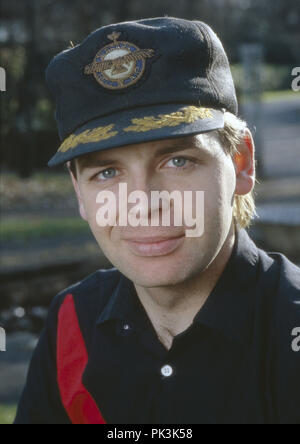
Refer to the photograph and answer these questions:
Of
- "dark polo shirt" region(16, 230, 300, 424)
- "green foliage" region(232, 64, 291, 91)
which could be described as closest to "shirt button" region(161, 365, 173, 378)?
"dark polo shirt" region(16, 230, 300, 424)

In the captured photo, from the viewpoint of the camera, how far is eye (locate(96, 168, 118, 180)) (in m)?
1.96

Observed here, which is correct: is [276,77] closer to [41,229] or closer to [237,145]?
[41,229]

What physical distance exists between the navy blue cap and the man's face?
57 mm

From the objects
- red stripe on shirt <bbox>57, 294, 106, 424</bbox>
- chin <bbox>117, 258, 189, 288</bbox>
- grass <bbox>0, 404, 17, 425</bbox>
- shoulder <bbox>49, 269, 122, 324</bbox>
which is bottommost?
grass <bbox>0, 404, 17, 425</bbox>

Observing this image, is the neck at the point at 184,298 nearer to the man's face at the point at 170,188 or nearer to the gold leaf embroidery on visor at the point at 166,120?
the man's face at the point at 170,188

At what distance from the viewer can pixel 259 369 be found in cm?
193

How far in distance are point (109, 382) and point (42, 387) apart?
0.92ft

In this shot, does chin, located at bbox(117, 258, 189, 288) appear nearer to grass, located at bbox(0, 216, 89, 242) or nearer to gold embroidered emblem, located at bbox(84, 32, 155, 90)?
gold embroidered emblem, located at bbox(84, 32, 155, 90)

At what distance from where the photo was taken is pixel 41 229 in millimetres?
9828

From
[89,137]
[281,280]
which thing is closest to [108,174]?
[89,137]

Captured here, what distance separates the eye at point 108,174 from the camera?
196 centimetres

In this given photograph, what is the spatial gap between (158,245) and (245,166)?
422 millimetres

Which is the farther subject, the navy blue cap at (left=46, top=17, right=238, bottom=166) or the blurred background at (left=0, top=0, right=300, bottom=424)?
the blurred background at (left=0, top=0, right=300, bottom=424)

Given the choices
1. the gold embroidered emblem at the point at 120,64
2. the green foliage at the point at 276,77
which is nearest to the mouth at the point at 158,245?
the gold embroidered emblem at the point at 120,64
